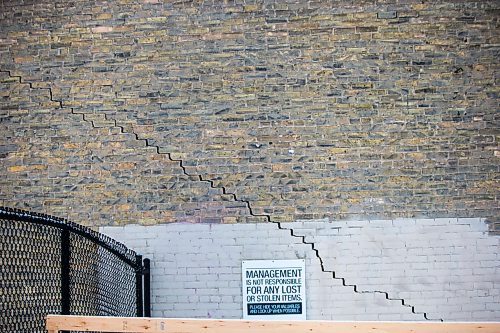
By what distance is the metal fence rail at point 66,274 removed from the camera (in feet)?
17.3

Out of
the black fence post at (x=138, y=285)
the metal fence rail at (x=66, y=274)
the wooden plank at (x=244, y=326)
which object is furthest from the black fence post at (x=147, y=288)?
the wooden plank at (x=244, y=326)

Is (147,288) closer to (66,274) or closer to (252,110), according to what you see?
(252,110)

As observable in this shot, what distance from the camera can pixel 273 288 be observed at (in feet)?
25.5

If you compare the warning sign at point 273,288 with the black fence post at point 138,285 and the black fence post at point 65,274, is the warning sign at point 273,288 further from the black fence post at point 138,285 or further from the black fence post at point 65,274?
the black fence post at point 65,274

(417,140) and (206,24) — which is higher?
(206,24)

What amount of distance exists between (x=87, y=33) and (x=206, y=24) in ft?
4.16

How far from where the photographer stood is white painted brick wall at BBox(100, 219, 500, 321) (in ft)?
25.2

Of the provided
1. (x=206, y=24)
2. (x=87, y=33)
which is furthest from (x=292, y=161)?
(x=87, y=33)

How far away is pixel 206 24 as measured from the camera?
8.04 m

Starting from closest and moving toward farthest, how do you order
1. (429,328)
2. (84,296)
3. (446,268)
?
(429,328), (84,296), (446,268)

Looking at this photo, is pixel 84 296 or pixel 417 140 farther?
pixel 417 140

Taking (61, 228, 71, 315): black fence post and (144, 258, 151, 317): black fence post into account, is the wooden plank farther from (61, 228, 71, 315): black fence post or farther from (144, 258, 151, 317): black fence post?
(144, 258, 151, 317): black fence post

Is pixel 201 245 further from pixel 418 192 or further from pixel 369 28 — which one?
pixel 369 28

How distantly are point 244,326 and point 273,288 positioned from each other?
373 cm
